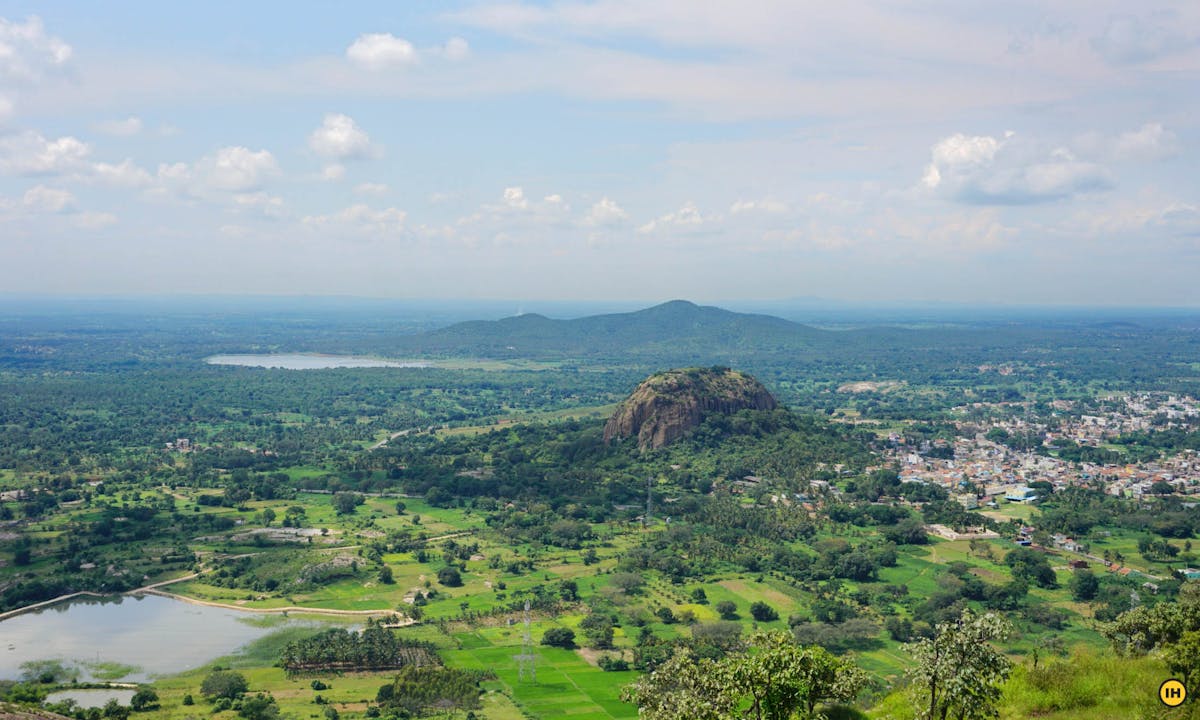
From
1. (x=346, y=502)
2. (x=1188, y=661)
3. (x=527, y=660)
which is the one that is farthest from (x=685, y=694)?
(x=346, y=502)

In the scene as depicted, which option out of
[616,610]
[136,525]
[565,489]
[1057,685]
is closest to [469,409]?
[565,489]

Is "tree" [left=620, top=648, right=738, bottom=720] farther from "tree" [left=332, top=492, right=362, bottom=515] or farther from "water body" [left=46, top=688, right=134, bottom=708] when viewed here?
"tree" [left=332, top=492, right=362, bottom=515]

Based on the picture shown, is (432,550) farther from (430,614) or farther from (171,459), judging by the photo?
(171,459)

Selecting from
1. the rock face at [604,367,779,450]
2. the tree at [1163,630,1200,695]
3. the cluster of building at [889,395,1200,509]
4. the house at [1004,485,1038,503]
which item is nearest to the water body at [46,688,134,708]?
the tree at [1163,630,1200,695]

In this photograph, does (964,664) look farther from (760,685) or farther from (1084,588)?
(1084,588)

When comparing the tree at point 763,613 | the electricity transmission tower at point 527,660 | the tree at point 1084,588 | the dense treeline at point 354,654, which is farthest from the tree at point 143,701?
the tree at point 1084,588

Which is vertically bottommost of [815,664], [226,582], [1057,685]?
[226,582]

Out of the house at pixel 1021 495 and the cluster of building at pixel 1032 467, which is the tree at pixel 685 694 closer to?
the cluster of building at pixel 1032 467
